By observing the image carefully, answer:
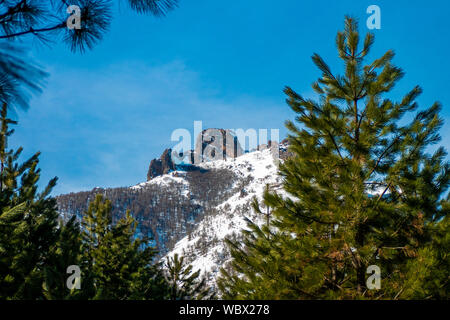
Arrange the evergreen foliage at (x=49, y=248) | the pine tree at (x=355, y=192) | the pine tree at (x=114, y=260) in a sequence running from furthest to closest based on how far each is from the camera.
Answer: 1. the pine tree at (x=114, y=260)
2. the pine tree at (x=355, y=192)
3. the evergreen foliage at (x=49, y=248)

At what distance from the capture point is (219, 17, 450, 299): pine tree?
5.72 metres

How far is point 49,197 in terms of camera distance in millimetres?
9555

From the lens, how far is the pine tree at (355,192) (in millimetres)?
5723

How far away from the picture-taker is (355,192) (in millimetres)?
5305

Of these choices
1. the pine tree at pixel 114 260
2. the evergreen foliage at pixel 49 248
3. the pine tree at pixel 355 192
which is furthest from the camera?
the pine tree at pixel 114 260

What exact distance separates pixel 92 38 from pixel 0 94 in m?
1.28

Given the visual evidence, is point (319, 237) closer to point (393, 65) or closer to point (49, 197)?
point (393, 65)

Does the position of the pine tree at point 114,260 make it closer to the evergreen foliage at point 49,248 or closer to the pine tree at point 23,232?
the evergreen foliage at point 49,248

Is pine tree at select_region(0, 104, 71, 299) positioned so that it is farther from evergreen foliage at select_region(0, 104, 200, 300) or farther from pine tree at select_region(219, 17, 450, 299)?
pine tree at select_region(219, 17, 450, 299)

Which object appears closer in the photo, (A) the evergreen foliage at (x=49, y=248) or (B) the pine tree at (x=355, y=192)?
(A) the evergreen foliage at (x=49, y=248)

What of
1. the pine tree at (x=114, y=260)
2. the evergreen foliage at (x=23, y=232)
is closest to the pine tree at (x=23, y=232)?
the evergreen foliage at (x=23, y=232)

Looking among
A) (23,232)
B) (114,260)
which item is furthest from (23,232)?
(114,260)

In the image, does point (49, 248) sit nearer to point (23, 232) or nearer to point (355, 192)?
point (23, 232)
